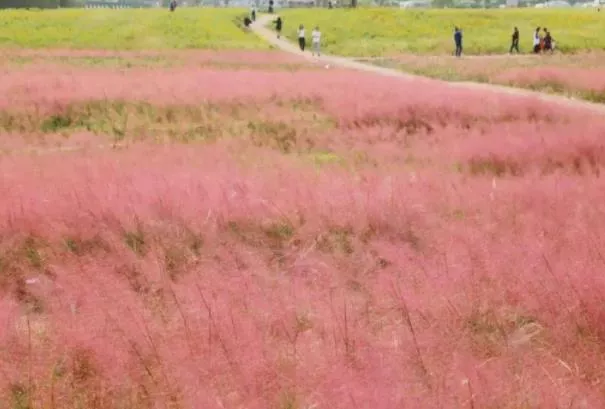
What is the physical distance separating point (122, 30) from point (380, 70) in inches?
1064

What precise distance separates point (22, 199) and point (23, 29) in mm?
46931

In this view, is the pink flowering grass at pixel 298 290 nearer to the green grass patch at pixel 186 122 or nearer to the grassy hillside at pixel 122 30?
the green grass patch at pixel 186 122

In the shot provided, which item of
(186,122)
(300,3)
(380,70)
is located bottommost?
(380,70)

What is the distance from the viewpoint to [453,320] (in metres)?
4.89

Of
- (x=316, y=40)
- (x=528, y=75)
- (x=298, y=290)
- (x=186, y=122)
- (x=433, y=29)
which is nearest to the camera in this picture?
(x=298, y=290)

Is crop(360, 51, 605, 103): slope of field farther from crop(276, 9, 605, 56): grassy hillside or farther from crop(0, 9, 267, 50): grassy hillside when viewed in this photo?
crop(0, 9, 267, 50): grassy hillside

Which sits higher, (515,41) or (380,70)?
(515,41)

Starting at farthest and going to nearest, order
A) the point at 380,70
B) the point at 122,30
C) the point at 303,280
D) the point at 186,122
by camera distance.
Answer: the point at 122,30, the point at 380,70, the point at 186,122, the point at 303,280

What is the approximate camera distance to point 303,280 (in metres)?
5.99

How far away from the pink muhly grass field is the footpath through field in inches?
328

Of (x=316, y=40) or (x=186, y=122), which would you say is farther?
(x=316, y=40)

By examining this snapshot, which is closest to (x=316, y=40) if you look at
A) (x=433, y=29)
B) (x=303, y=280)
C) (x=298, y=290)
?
(x=433, y=29)

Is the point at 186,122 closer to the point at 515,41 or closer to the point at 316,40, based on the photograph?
the point at 316,40

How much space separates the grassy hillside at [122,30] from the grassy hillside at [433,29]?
586cm
